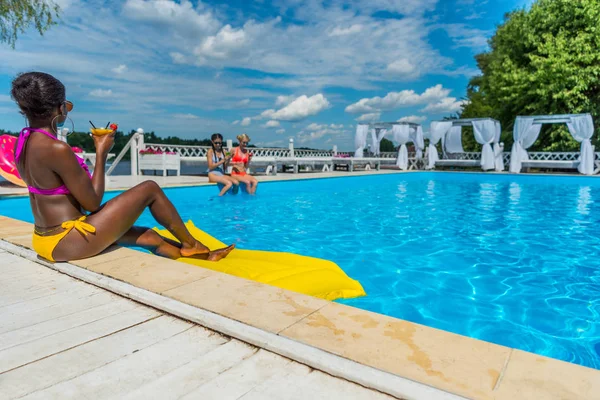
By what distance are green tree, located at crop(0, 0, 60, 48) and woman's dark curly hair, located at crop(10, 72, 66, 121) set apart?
11.4 m

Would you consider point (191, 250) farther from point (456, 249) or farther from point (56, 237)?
point (456, 249)

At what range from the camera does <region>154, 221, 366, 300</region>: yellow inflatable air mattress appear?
2719 mm

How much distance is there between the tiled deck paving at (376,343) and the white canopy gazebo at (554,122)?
17.7 meters

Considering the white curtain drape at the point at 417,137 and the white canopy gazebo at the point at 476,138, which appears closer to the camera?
the white canopy gazebo at the point at 476,138

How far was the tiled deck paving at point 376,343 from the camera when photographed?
122 centimetres

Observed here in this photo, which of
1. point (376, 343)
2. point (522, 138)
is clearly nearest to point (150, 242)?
point (376, 343)

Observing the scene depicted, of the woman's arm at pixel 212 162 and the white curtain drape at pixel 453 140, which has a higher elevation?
the white curtain drape at pixel 453 140

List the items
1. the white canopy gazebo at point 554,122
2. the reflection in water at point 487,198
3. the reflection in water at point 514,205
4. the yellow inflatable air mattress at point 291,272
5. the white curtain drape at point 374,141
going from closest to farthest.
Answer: the yellow inflatable air mattress at point 291,272 → the reflection in water at point 514,205 → the reflection in water at point 487,198 → the white canopy gazebo at point 554,122 → the white curtain drape at point 374,141

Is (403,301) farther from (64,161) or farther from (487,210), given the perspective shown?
(487,210)

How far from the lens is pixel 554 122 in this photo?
16.2m

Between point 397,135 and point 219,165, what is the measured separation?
13.3m

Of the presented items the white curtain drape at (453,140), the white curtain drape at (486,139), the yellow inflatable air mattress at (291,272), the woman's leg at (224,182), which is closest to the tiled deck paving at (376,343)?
the yellow inflatable air mattress at (291,272)

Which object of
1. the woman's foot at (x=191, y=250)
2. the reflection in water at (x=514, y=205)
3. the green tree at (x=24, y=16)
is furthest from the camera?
the green tree at (x=24, y=16)

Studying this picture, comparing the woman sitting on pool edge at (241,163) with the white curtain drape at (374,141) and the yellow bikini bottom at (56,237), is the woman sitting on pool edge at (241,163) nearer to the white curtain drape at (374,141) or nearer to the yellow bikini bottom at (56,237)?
the yellow bikini bottom at (56,237)
